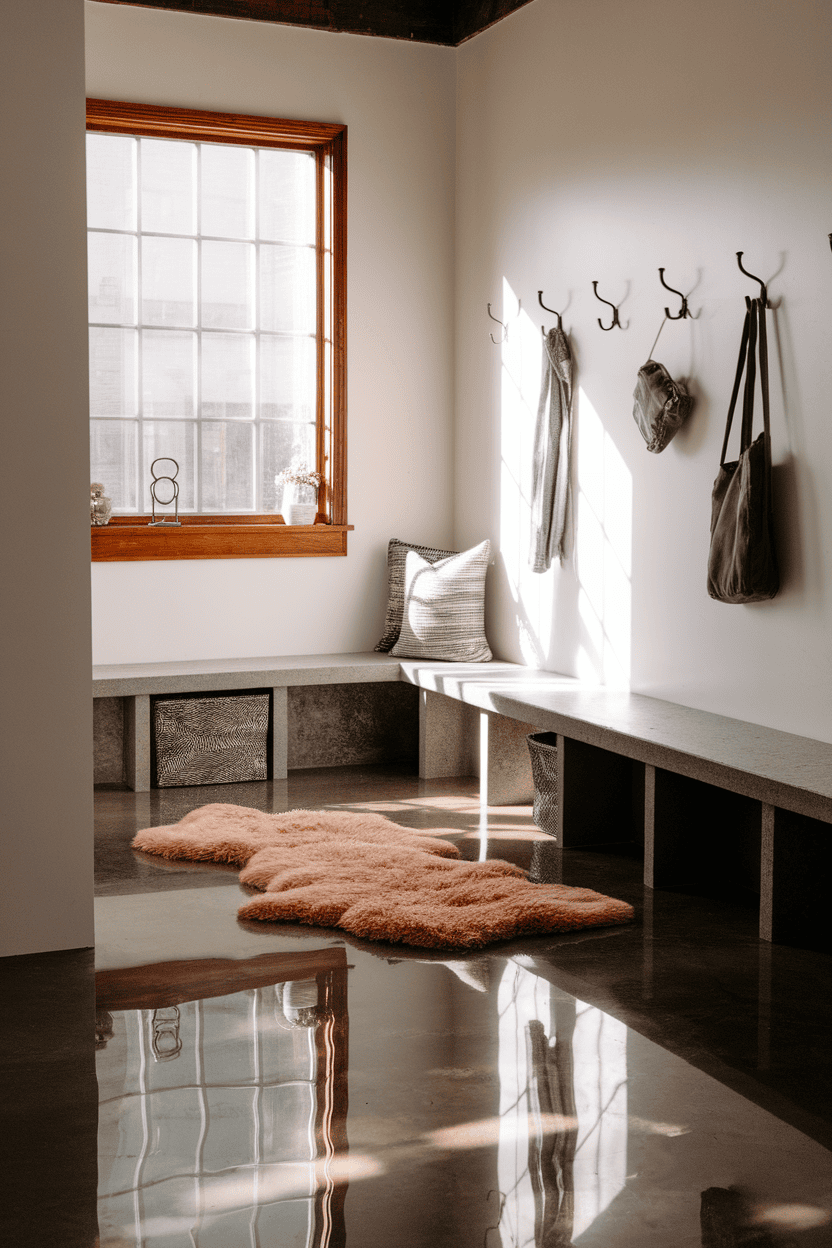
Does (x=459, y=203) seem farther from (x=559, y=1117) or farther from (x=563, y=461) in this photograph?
(x=559, y=1117)

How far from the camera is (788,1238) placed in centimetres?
226

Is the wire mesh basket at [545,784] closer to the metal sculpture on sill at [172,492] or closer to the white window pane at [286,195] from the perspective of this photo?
the metal sculpture on sill at [172,492]

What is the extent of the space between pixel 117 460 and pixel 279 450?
2.53 ft

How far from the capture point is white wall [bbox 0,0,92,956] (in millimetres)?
3498

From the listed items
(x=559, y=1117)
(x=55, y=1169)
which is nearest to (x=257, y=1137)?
(x=55, y=1169)

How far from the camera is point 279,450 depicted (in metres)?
6.41

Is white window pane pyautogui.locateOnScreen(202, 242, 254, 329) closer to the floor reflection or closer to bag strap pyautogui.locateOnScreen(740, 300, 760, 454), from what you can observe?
bag strap pyautogui.locateOnScreen(740, 300, 760, 454)

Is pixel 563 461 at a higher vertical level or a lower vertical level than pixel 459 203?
lower

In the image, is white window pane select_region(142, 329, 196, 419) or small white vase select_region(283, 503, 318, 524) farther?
small white vase select_region(283, 503, 318, 524)

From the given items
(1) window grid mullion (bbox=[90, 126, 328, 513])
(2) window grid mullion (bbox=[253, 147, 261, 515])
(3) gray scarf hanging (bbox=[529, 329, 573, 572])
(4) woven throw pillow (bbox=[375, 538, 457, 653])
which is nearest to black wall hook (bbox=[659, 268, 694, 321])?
(3) gray scarf hanging (bbox=[529, 329, 573, 572])

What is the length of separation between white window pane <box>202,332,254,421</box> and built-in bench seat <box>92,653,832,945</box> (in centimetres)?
118

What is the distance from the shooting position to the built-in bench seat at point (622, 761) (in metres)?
3.83

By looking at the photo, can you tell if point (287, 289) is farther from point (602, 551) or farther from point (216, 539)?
point (602, 551)

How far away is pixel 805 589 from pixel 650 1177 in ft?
7.18
